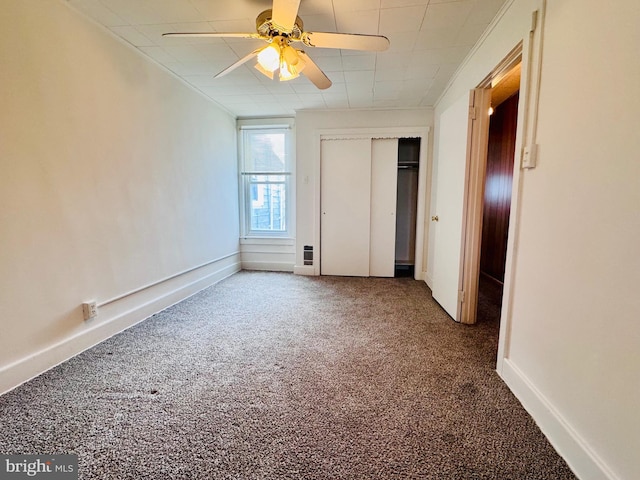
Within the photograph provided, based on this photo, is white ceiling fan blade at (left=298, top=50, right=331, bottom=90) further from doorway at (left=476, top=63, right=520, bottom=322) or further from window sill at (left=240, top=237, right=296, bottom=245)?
window sill at (left=240, top=237, right=296, bottom=245)

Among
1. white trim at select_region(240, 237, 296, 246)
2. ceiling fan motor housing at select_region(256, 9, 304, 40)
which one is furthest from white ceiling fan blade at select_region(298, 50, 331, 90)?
white trim at select_region(240, 237, 296, 246)

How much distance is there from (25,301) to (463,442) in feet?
8.09

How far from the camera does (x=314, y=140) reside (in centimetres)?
412

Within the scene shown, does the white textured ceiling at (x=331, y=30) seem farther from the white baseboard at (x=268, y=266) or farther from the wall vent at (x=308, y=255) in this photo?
the white baseboard at (x=268, y=266)

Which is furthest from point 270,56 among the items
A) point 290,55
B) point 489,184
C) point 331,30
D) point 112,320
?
point 489,184

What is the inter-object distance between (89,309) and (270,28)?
230 cm

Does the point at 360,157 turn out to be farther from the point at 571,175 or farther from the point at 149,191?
the point at 571,175

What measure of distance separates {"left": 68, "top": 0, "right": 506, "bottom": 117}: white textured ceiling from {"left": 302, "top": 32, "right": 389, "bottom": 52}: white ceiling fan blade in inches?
10.6

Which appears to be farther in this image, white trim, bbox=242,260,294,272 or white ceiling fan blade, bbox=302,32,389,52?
white trim, bbox=242,260,294,272

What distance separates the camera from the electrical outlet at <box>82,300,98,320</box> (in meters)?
2.06

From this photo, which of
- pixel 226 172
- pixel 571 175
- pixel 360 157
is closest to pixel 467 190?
pixel 571 175

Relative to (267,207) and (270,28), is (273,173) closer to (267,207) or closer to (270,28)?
(267,207)

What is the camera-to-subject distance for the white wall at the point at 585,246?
0.95 m

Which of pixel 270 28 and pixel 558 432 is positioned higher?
pixel 270 28
